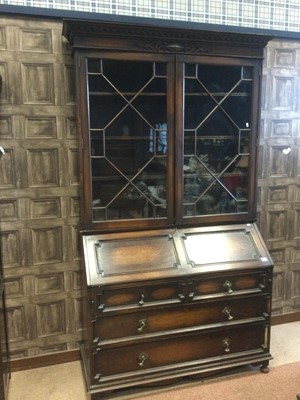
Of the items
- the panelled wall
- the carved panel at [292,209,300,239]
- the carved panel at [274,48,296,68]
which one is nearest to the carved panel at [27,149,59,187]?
the panelled wall

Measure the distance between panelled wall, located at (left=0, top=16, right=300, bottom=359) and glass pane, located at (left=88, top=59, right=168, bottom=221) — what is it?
289 millimetres

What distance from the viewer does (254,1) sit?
8.30 feet

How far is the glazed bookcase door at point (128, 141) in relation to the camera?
6.58ft

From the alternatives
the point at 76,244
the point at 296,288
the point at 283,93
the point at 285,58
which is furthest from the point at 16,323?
the point at 285,58

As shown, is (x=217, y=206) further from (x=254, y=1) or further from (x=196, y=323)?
(x=254, y=1)

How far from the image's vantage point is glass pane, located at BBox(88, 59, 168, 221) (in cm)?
202

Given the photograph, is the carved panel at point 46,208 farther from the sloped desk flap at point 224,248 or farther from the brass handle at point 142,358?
the brass handle at point 142,358

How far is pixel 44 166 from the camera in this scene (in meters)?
2.23

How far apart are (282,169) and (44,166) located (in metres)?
1.77

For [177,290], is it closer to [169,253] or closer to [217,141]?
[169,253]

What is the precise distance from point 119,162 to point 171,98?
19.2 inches

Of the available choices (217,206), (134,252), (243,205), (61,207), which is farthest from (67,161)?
(243,205)

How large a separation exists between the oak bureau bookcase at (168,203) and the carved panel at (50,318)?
0.41 meters

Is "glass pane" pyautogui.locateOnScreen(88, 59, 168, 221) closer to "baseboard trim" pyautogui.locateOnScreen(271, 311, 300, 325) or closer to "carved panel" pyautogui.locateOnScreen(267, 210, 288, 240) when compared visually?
"carved panel" pyautogui.locateOnScreen(267, 210, 288, 240)
